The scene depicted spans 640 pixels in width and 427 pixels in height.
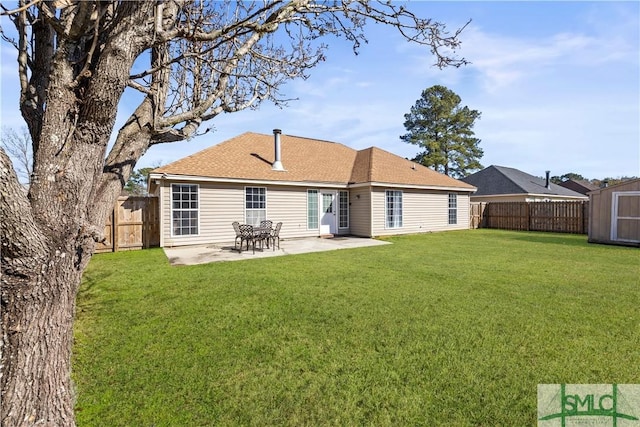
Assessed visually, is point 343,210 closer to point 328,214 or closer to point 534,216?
point 328,214

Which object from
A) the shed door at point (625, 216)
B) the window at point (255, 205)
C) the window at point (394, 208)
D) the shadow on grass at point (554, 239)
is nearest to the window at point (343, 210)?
the window at point (394, 208)

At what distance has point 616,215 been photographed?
40.1 feet

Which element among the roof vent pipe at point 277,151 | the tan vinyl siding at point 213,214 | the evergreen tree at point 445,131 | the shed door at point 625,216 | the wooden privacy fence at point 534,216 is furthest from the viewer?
the evergreen tree at point 445,131

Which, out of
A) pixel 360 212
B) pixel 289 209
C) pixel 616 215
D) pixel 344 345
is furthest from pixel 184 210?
pixel 616 215

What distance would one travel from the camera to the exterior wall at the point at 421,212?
49.4ft

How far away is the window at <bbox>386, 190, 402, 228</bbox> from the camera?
15.6 m

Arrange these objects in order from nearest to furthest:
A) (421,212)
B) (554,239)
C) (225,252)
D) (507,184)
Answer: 1. (225,252)
2. (554,239)
3. (421,212)
4. (507,184)

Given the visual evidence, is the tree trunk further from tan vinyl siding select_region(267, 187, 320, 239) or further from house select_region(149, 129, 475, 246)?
tan vinyl siding select_region(267, 187, 320, 239)

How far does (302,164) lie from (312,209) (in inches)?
98.8

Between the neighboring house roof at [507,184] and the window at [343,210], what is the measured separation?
15.5 m

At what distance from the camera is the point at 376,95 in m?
8.66

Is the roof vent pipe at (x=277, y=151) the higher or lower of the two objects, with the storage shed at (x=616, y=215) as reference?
higher

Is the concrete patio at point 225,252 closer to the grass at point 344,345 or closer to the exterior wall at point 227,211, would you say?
the exterior wall at point 227,211

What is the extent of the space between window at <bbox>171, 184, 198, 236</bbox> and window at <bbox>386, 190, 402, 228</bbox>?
9031 mm
